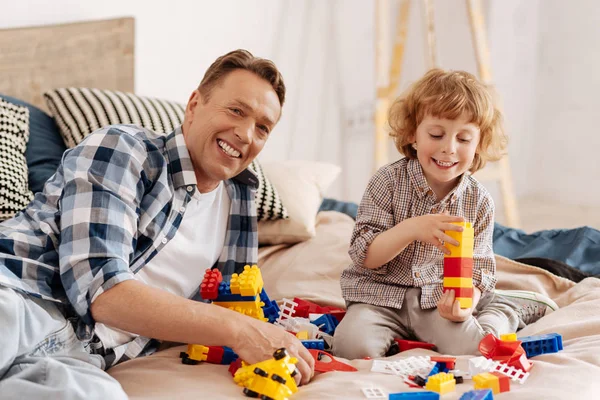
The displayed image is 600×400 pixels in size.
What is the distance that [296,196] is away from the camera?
207cm

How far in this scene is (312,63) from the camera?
3393 mm

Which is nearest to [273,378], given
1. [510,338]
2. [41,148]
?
[510,338]

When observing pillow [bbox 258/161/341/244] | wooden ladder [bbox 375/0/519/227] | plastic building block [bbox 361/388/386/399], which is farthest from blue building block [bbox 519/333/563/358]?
wooden ladder [bbox 375/0/519/227]

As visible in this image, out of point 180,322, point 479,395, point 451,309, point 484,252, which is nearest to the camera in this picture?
point 479,395

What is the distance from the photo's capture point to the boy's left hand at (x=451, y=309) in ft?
4.35

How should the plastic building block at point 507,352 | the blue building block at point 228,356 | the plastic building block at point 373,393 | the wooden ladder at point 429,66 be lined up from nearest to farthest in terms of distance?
the plastic building block at point 373,393 < the plastic building block at point 507,352 < the blue building block at point 228,356 < the wooden ladder at point 429,66

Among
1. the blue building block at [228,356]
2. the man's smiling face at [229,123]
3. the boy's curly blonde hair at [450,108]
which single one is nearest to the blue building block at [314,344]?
the blue building block at [228,356]

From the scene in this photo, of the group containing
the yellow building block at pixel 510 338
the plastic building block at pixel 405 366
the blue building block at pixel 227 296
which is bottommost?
the plastic building block at pixel 405 366

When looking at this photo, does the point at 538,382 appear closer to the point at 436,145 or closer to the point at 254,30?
the point at 436,145

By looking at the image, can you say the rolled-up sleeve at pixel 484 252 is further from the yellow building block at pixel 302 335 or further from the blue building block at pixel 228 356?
the blue building block at pixel 228 356

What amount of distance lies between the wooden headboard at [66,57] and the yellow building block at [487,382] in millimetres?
1620

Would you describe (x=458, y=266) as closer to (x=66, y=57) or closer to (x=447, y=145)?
(x=447, y=145)

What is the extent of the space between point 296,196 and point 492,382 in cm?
108

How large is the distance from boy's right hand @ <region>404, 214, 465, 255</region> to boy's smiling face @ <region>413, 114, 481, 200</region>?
149 mm
